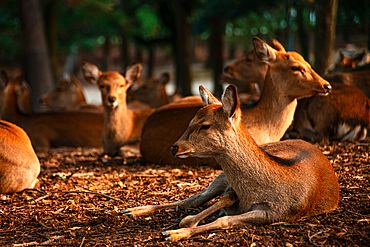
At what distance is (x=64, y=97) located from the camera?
11227 millimetres

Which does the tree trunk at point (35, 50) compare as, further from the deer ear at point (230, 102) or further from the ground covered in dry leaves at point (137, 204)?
the deer ear at point (230, 102)

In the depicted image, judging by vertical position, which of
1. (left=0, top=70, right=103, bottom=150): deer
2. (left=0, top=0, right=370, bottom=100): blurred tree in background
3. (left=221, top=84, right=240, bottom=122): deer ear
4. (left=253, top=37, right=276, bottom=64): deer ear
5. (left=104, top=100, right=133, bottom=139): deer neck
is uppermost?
(left=0, top=0, right=370, bottom=100): blurred tree in background

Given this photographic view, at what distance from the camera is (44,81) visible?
13.3m

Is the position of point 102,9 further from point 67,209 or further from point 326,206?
point 326,206

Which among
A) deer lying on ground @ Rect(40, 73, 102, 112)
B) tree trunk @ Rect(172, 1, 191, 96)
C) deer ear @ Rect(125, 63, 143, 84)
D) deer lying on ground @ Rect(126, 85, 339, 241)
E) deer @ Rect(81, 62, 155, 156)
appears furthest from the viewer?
tree trunk @ Rect(172, 1, 191, 96)

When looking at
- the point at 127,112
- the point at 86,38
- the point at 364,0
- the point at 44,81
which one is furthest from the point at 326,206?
the point at 86,38

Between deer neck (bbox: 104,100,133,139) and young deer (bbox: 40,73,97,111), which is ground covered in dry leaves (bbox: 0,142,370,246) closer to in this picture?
deer neck (bbox: 104,100,133,139)

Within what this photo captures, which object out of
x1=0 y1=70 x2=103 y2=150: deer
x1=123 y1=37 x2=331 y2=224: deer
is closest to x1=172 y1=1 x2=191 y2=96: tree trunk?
x1=0 y1=70 x2=103 y2=150: deer

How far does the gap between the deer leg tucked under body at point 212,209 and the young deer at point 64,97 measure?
781 cm

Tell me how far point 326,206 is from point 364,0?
1295 cm

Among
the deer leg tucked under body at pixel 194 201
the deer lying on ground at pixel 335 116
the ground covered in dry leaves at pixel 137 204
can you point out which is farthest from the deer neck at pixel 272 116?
the deer leg tucked under body at pixel 194 201

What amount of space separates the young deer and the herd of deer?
3 cm

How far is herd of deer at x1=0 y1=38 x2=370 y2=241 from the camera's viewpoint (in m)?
3.56

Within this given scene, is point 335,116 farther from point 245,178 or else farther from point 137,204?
point 137,204
